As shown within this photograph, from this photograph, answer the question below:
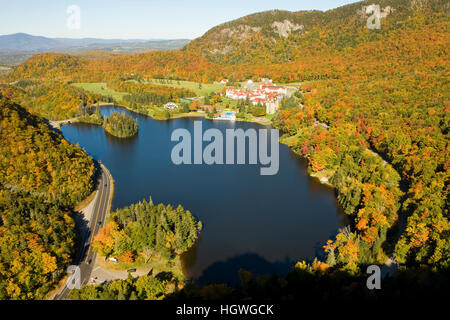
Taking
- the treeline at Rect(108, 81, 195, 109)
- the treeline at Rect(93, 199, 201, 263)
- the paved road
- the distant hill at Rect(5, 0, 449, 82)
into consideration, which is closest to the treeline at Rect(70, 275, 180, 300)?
the paved road

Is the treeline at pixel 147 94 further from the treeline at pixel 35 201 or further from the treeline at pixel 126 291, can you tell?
the treeline at pixel 126 291

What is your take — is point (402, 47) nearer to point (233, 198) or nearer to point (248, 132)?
point (248, 132)

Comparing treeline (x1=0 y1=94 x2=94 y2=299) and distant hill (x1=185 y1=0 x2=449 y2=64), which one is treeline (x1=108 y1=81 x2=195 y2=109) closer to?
treeline (x1=0 y1=94 x2=94 y2=299)

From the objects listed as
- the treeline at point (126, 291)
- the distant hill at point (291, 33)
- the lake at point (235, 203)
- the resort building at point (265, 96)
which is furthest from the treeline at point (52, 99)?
the distant hill at point (291, 33)

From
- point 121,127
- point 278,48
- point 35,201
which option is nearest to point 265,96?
point 121,127
